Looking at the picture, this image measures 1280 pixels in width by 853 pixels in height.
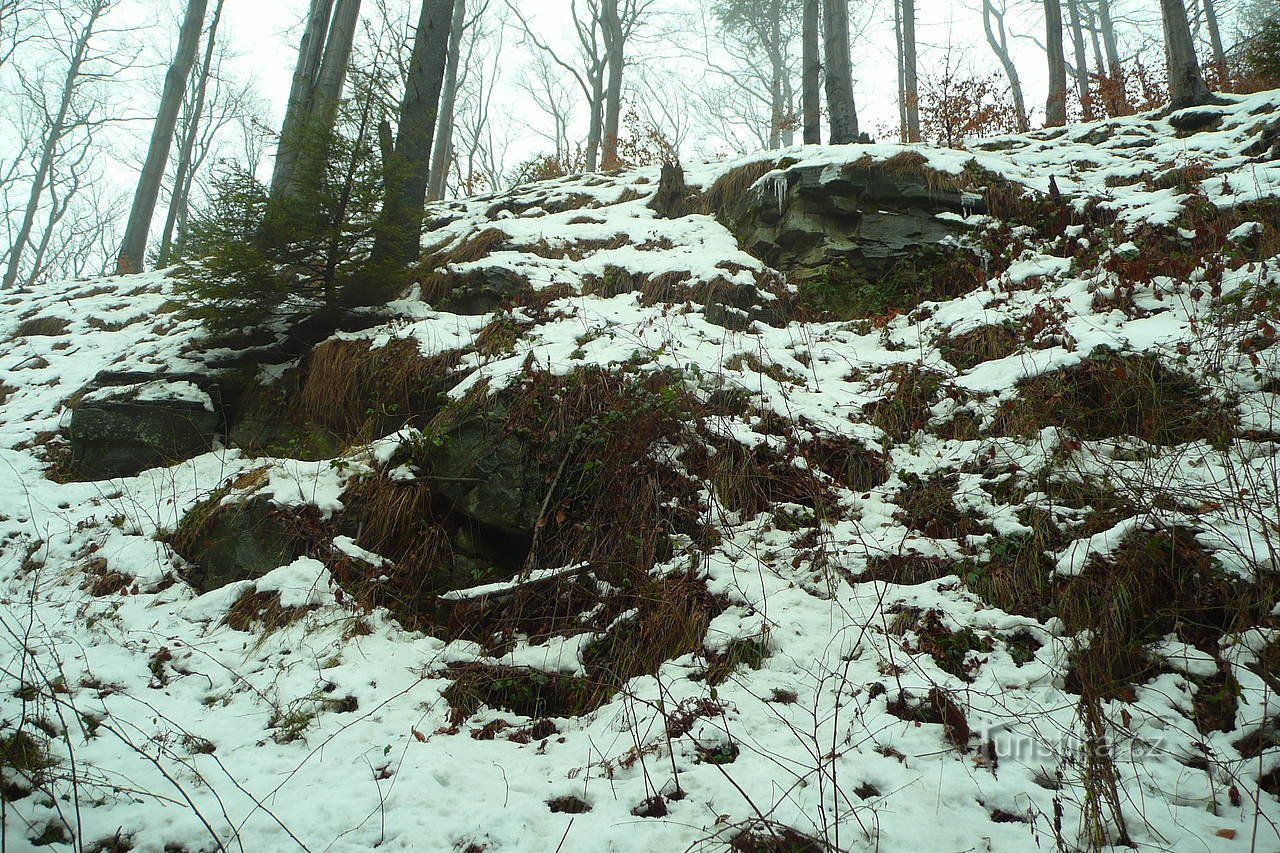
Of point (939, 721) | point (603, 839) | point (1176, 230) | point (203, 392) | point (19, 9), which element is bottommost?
point (603, 839)

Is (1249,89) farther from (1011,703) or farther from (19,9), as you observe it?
(19,9)

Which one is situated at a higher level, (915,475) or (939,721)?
(915,475)

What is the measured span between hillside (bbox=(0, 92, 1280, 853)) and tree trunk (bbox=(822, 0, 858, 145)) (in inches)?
93.9

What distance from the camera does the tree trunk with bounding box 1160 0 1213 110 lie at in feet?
24.5

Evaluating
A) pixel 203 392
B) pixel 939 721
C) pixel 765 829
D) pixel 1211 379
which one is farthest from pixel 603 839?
pixel 203 392

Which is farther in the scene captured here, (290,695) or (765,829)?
(290,695)

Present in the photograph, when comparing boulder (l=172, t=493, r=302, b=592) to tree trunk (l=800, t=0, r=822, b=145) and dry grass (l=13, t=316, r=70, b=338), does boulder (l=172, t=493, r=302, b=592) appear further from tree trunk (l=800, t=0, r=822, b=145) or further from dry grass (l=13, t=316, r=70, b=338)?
tree trunk (l=800, t=0, r=822, b=145)

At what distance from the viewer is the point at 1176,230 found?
4875 mm

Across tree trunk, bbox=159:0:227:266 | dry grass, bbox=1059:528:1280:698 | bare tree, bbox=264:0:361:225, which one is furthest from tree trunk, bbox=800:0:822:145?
tree trunk, bbox=159:0:227:266

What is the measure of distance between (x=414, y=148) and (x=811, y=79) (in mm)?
7543

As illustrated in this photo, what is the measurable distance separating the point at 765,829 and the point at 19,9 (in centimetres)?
2311

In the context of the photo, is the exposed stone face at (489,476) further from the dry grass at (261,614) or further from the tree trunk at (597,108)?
the tree trunk at (597,108)

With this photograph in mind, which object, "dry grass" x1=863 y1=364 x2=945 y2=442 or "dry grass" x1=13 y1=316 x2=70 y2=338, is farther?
"dry grass" x1=13 y1=316 x2=70 y2=338

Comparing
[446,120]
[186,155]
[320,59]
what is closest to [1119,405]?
[320,59]
